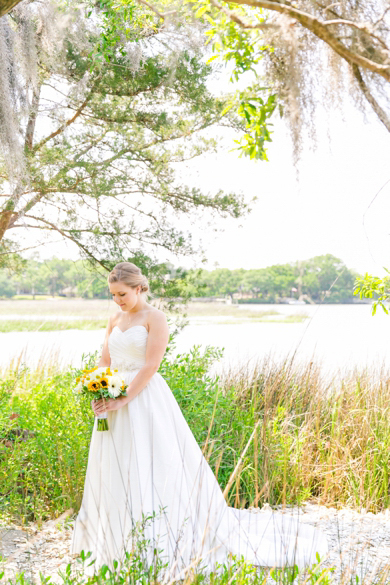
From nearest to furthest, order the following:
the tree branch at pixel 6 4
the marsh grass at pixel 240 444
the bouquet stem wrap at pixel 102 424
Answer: the tree branch at pixel 6 4, the bouquet stem wrap at pixel 102 424, the marsh grass at pixel 240 444

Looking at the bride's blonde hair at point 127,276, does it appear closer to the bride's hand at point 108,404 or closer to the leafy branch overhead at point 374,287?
the bride's hand at point 108,404

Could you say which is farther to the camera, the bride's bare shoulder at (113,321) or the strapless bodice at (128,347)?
the bride's bare shoulder at (113,321)

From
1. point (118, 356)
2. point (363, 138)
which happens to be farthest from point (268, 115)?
point (118, 356)

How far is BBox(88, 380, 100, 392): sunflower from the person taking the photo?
2.97 metres

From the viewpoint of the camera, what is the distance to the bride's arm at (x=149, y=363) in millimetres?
3051

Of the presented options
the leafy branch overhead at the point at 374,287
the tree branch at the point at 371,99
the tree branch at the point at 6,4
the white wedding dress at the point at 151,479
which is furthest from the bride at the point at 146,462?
the leafy branch overhead at the point at 374,287

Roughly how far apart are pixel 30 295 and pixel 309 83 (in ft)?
97.3

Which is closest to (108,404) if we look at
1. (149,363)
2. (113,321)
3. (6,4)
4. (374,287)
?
(149,363)

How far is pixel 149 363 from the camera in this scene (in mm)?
→ 3104

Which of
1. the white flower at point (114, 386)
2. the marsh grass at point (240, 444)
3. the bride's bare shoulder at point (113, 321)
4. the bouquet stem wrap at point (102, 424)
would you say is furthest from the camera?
the marsh grass at point (240, 444)

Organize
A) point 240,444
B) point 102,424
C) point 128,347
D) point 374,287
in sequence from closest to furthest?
point 102,424
point 128,347
point 240,444
point 374,287

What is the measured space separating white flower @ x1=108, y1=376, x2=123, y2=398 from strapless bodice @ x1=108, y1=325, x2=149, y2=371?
0.80 feet

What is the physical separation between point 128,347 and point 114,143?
331 centimetres

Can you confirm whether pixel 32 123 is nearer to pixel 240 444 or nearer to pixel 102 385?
pixel 102 385
